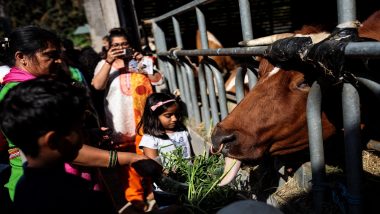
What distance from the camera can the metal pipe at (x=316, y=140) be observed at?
148 centimetres

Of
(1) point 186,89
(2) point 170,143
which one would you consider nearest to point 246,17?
(2) point 170,143

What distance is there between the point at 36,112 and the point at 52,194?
30cm

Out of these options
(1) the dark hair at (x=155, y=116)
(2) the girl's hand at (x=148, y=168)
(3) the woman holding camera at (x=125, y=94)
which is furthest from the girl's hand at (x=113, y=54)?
(2) the girl's hand at (x=148, y=168)

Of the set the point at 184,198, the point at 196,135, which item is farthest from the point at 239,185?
the point at 196,135

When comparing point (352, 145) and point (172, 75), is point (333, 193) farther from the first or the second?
point (172, 75)

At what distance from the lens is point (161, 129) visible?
9.33 ft

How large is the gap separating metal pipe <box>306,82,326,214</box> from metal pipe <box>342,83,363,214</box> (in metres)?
0.15

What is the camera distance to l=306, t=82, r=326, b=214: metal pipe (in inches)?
58.3

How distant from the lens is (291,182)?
2.13 metres

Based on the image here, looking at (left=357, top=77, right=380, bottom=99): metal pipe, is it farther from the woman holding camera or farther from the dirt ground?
the woman holding camera

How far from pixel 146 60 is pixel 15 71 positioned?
153cm

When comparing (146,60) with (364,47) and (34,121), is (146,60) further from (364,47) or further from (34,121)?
(364,47)

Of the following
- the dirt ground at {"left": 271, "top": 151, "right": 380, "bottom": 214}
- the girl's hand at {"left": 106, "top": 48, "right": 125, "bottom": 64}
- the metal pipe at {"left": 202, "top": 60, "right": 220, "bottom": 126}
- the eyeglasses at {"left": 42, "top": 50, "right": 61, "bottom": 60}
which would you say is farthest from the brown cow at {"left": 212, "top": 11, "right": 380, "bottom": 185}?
the girl's hand at {"left": 106, "top": 48, "right": 125, "bottom": 64}

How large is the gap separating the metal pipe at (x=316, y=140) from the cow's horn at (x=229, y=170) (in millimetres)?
567
